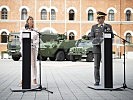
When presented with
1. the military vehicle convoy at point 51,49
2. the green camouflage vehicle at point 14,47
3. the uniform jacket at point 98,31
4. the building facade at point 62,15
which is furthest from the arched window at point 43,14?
the uniform jacket at point 98,31

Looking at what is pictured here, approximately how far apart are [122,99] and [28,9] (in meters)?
46.7

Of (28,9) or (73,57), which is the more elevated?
(28,9)

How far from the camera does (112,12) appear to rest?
185 feet

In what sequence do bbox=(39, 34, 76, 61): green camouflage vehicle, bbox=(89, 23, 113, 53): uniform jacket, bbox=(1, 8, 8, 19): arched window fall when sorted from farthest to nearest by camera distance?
1. bbox=(1, 8, 8, 19): arched window
2. bbox=(39, 34, 76, 61): green camouflage vehicle
3. bbox=(89, 23, 113, 53): uniform jacket

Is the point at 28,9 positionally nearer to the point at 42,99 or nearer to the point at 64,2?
the point at 64,2

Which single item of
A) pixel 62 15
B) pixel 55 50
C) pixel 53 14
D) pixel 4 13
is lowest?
pixel 55 50

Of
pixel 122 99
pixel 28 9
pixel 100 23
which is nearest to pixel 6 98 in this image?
pixel 122 99

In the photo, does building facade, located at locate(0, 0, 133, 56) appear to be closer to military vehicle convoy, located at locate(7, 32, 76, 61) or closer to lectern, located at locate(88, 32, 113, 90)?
military vehicle convoy, located at locate(7, 32, 76, 61)

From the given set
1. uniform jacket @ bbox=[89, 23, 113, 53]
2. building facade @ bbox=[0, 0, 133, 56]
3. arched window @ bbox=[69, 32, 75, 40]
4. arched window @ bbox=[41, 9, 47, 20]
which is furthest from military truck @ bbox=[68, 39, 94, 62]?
uniform jacket @ bbox=[89, 23, 113, 53]

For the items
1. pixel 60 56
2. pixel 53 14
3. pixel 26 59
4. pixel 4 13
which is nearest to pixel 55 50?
pixel 60 56

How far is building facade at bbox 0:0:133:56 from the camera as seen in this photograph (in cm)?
5488

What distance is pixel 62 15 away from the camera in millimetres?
55438

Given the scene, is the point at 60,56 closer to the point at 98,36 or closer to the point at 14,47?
the point at 14,47

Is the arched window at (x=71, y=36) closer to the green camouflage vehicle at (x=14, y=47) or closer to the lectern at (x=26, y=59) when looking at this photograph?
the green camouflage vehicle at (x=14, y=47)
